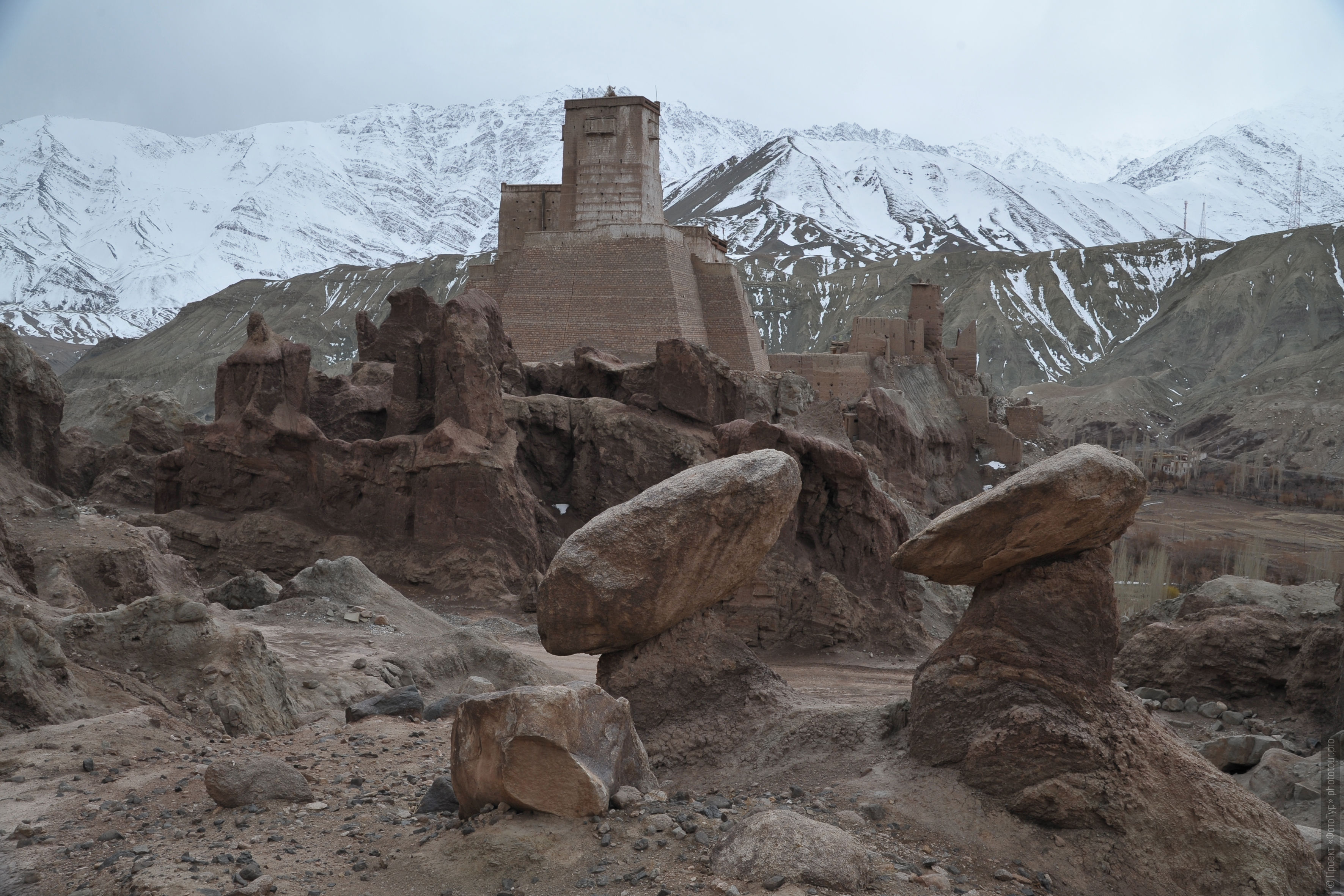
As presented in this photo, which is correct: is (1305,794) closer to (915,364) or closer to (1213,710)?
(1213,710)

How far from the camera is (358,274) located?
10712cm

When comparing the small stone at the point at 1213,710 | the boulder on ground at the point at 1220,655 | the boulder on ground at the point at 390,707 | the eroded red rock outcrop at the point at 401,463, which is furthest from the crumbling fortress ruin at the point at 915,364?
the boulder on ground at the point at 390,707

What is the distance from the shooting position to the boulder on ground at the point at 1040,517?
5.53 m

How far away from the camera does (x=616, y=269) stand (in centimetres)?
3491

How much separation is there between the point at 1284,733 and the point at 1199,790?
3.45 meters

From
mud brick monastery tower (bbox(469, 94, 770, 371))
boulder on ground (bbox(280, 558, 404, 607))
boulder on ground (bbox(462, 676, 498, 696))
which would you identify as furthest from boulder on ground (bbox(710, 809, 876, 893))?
mud brick monastery tower (bbox(469, 94, 770, 371))

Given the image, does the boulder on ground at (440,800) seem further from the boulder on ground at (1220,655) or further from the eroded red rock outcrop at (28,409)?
the eroded red rock outcrop at (28,409)

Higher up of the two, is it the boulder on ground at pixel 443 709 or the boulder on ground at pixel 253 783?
the boulder on ground at pixel 253 783

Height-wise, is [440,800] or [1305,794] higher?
[440,800]

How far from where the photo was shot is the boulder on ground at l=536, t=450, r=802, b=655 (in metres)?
6.38

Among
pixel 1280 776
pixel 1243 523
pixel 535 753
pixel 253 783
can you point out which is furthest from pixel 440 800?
pixel 1243 523

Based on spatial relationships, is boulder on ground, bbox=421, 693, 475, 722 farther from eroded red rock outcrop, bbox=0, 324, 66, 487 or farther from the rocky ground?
eroded red rock outcrop, bbox=0, 324, 66, 487

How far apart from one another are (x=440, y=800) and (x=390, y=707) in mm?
2595

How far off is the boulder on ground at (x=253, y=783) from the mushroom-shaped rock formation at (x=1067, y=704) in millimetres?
3143
